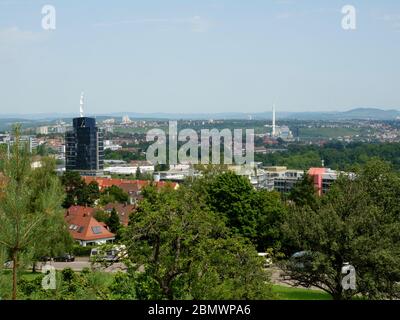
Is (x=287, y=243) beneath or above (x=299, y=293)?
above

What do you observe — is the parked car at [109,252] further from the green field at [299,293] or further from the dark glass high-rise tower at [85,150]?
the dark glass high-rise tower at [85,150]

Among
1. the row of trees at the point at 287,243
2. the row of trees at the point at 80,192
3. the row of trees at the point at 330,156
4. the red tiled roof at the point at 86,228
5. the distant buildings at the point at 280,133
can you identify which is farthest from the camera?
the distant buildings at the point at 280,133

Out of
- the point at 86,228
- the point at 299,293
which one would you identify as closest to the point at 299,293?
the point at 299,293

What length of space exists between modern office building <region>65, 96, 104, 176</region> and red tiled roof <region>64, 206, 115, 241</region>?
1836 inches

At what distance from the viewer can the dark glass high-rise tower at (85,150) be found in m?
78.3

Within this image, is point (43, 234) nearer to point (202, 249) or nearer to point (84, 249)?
point (202, 249)

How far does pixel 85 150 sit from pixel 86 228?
166 feet

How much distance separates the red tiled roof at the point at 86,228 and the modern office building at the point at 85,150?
46.6 meters

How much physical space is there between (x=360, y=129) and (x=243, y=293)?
17206 cm

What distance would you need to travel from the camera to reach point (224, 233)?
988 cm

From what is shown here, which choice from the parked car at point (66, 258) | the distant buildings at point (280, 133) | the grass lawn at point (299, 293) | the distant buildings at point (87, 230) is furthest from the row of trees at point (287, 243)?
the distant buildings at point (280, 133)

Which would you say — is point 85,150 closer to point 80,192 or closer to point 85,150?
point 85,150

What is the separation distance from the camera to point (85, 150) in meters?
79.9

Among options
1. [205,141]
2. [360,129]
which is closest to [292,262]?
[205,141]
